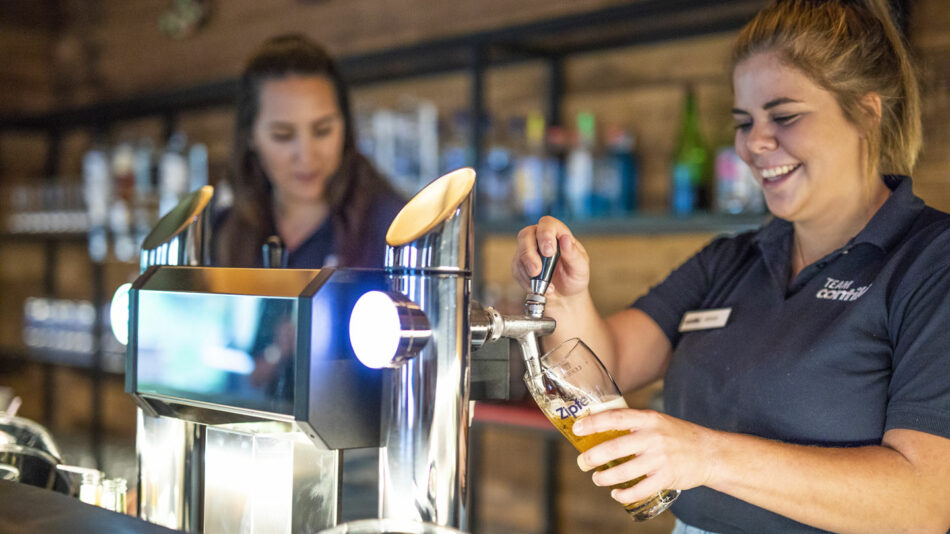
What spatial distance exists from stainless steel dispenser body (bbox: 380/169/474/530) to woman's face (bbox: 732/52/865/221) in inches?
28.1

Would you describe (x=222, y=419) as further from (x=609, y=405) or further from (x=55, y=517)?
(x=609, y=405)

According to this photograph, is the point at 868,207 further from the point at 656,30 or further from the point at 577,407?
the point at 656,30

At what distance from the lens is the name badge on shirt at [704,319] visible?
1.29 metres

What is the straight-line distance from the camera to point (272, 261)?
0.88m

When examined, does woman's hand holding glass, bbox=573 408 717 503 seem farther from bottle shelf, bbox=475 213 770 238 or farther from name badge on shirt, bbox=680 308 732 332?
bottle shelf, bbox=475 213 770 238

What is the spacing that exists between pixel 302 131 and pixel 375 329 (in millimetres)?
1309

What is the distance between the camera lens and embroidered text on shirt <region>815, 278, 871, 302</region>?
112 cm

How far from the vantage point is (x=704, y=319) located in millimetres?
1323

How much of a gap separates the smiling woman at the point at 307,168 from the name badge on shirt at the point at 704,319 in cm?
68

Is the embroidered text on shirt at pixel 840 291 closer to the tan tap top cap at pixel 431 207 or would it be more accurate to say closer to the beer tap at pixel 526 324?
the beer tap at pixel 526 324

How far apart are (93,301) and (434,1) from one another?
211 centimetres

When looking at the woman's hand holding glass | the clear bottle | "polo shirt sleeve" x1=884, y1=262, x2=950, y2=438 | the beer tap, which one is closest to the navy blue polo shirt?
"polo shirt sleeve" x1=884, y1=262, x2=950, y2=438

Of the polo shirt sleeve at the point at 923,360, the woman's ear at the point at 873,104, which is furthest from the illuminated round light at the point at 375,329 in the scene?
the woman's ear at the point at 873,104

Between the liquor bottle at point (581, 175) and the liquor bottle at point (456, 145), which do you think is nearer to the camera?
the liquor bottle at point (581, 175)
